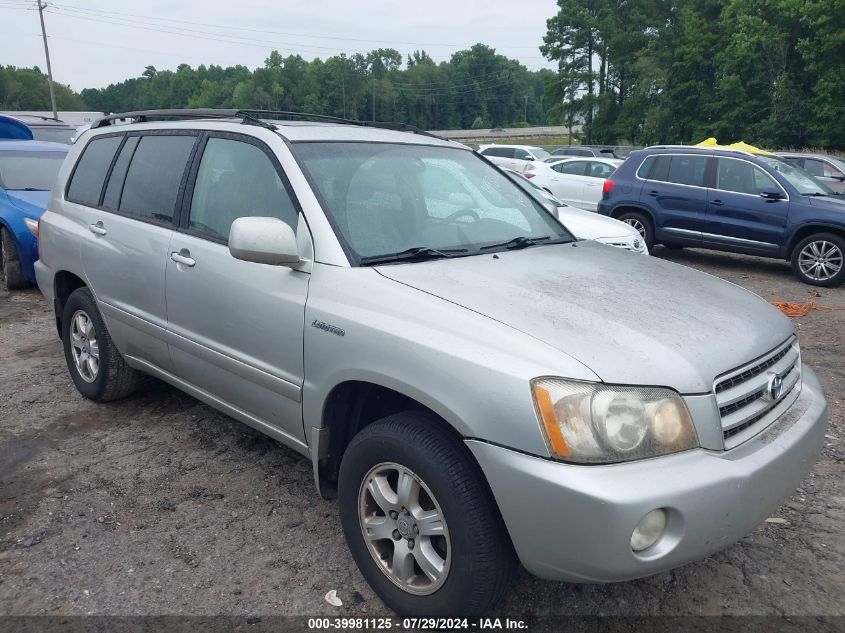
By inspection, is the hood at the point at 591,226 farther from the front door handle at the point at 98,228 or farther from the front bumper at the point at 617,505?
Answer: the front bumper at the point at 617,505

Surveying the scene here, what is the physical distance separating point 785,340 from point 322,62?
10395 cm

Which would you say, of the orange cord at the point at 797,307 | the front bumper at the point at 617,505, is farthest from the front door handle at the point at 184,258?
the orange cord at the point at 797,307

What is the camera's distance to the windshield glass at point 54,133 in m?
14.3

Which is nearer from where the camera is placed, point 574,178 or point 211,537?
point 211,537

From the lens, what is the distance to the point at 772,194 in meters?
9.34

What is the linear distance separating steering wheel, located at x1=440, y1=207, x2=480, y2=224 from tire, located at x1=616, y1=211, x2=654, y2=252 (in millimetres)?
8041

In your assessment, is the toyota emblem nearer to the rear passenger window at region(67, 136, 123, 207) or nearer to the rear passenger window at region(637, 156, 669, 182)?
the rear passenger window at region(67, 136, 123, 207)

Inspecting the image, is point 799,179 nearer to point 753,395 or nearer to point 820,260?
point 820,260

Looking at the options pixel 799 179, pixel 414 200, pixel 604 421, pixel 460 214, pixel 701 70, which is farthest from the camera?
pixel 701 70

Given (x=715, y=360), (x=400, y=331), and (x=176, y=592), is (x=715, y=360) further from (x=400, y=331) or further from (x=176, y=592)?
(x=176, y=592)

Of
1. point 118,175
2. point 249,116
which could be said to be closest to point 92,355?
point 118,175

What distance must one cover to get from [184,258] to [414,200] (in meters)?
1.16

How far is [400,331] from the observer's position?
2.40m

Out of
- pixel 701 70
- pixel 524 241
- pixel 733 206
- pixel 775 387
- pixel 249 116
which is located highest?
pixel 701 70
